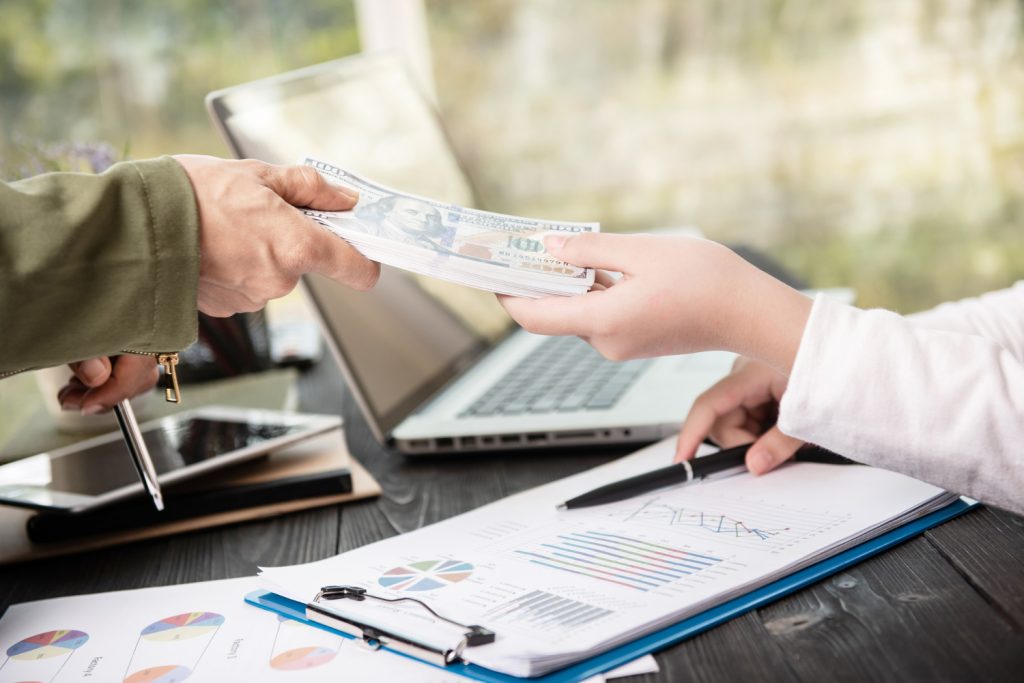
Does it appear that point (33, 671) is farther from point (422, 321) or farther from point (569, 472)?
point (422, 321)

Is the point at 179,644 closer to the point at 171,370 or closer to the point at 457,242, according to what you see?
the point at 171,370

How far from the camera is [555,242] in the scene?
29.0 inches

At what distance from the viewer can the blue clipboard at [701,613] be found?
1.91ft

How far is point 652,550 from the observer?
72 cm

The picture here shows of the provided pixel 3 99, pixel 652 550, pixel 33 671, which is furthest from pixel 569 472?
pixel 3 99

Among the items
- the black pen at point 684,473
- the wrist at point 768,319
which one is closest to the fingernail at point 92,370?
the black pen at point 684,473

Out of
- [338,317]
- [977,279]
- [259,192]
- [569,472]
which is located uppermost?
[259,192]

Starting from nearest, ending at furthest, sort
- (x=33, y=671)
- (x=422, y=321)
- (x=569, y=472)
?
(x=33, y=671), (x=569, y=472), (x=422, y=321)

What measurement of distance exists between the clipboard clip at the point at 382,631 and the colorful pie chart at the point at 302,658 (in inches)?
0.8

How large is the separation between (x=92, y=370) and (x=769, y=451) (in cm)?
60

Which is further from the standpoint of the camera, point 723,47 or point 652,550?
point 723,47

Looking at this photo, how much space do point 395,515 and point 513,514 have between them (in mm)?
124

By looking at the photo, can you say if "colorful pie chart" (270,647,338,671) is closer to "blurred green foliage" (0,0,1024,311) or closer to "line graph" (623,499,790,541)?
"line graph" (623,499,790,541)

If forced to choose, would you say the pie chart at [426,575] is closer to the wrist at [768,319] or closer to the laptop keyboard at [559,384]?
the wrist at [768,319]
